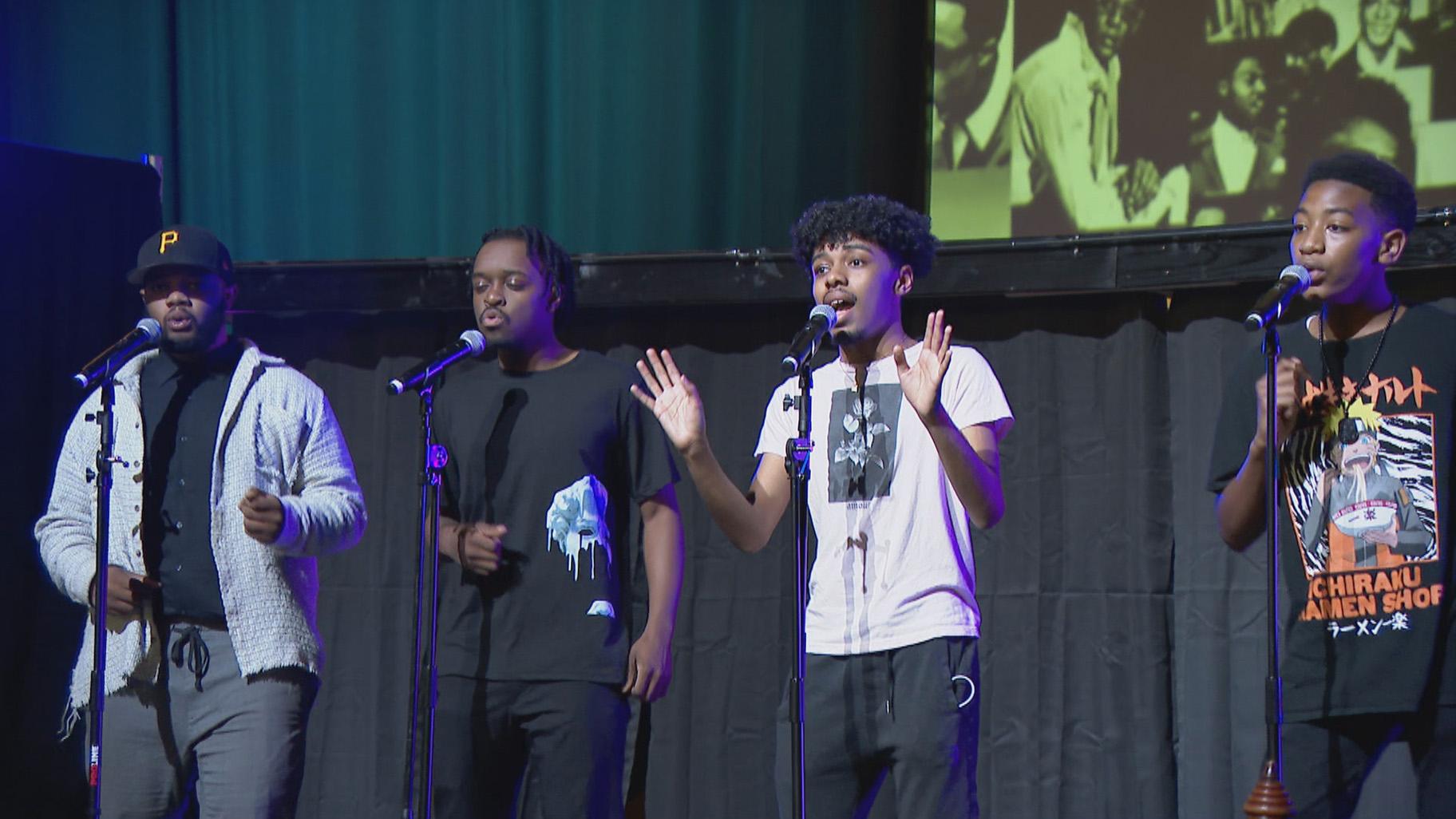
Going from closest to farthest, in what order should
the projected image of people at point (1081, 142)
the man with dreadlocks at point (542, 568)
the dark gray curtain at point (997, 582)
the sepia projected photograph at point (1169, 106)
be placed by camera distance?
the man with dreadlocks at point (542, 568)
the dark gray curtain at point (997, 582)
the sepia projected photograph at point (1169, 106)
the projected image of people at point (1081, 142)

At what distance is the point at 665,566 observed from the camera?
3.64 meters

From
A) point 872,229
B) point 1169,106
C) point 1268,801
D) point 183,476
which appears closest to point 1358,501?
point 1268,801

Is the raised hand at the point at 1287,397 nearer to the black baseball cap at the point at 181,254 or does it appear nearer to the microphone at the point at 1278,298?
the microphone at the point at 1278,298

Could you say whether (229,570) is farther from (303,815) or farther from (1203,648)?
(1203,648)

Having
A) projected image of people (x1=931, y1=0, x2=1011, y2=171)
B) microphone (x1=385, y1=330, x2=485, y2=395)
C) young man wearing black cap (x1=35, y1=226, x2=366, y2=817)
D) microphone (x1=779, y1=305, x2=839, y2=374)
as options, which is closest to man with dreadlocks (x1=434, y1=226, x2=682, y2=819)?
microphone (x1=385, y1=330, x2=485, y2=395)

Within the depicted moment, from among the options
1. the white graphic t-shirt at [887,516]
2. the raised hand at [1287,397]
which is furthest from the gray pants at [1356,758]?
the white graphic t-shirt at [887,516]

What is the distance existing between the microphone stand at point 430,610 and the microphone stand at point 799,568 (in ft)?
2.70

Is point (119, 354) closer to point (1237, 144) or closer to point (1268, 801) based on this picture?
point (1268, 801)

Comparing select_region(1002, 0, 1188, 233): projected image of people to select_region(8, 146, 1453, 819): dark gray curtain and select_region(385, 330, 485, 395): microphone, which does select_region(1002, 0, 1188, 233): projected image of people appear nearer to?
select_region(8, 146, 1453, 819): dark gray curtain

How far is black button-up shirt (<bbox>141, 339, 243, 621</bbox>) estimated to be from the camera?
3627 mm

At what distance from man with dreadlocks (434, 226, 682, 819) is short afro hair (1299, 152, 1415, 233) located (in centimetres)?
156

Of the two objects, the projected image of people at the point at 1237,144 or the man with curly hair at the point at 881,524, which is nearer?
the man with curly hair at the point at 881,524

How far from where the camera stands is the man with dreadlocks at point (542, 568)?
343 cm

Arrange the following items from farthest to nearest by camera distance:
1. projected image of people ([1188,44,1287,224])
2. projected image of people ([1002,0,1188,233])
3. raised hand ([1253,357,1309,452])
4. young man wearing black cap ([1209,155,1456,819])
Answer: projected image of people ([1002,0,1188,233])
projected image of people ([1188,44,1287,224])
raised hand ([1253,357,1309,452])
young man wearing black cap ([1209,155,1456,819])
